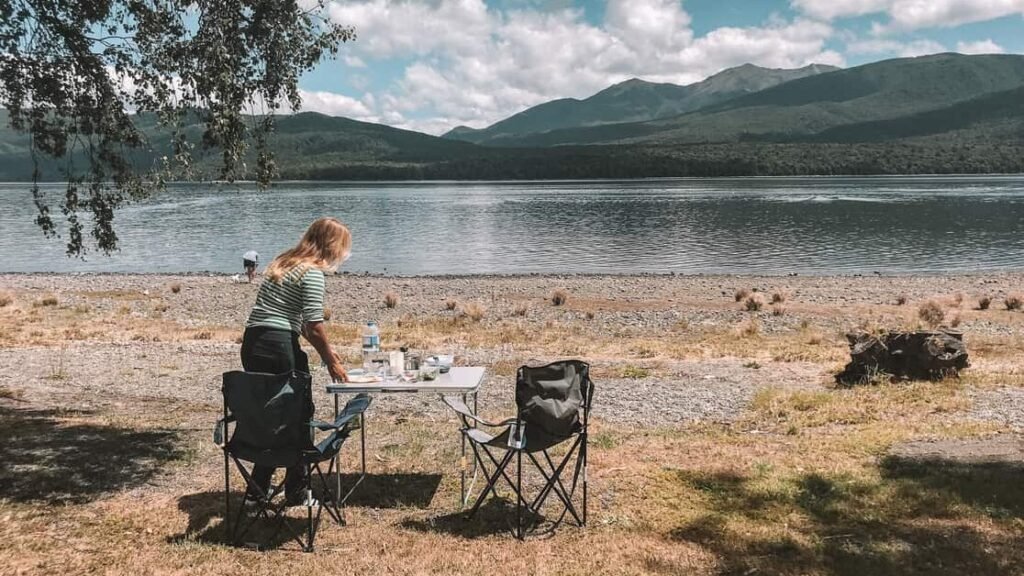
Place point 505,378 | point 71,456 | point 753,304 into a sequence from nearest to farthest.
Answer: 1. point 71,456
2. point 505,378
3. point 753,304

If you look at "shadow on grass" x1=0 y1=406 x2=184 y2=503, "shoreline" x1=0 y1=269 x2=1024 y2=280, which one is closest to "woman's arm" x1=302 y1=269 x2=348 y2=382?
"shadow on grass" x1=0 y1=406 x2=184 y2=503

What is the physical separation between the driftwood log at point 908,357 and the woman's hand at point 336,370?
26.5ft

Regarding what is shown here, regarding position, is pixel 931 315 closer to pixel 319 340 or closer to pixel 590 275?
pixel 319 340

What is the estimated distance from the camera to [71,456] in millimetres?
7145

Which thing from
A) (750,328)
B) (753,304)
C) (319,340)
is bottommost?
(753,304)

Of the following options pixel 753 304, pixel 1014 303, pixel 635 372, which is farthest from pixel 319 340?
pixel 1014 303

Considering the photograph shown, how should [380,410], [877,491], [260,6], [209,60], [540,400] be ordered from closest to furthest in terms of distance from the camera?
[540,400] < [877,491] < [209,60] < [260,6] < [380,410]

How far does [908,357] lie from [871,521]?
21.0 ft

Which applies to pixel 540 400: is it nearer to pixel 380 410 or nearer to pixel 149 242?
pixel 380 410

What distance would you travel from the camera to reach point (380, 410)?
9.71m

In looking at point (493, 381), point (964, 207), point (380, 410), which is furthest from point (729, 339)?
point (964, 207)

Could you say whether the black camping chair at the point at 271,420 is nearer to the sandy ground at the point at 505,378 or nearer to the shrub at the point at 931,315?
the sandy ground at the point at 505,378

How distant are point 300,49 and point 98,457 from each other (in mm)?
4977

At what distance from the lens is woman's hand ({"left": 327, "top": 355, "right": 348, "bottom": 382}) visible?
5750mm
